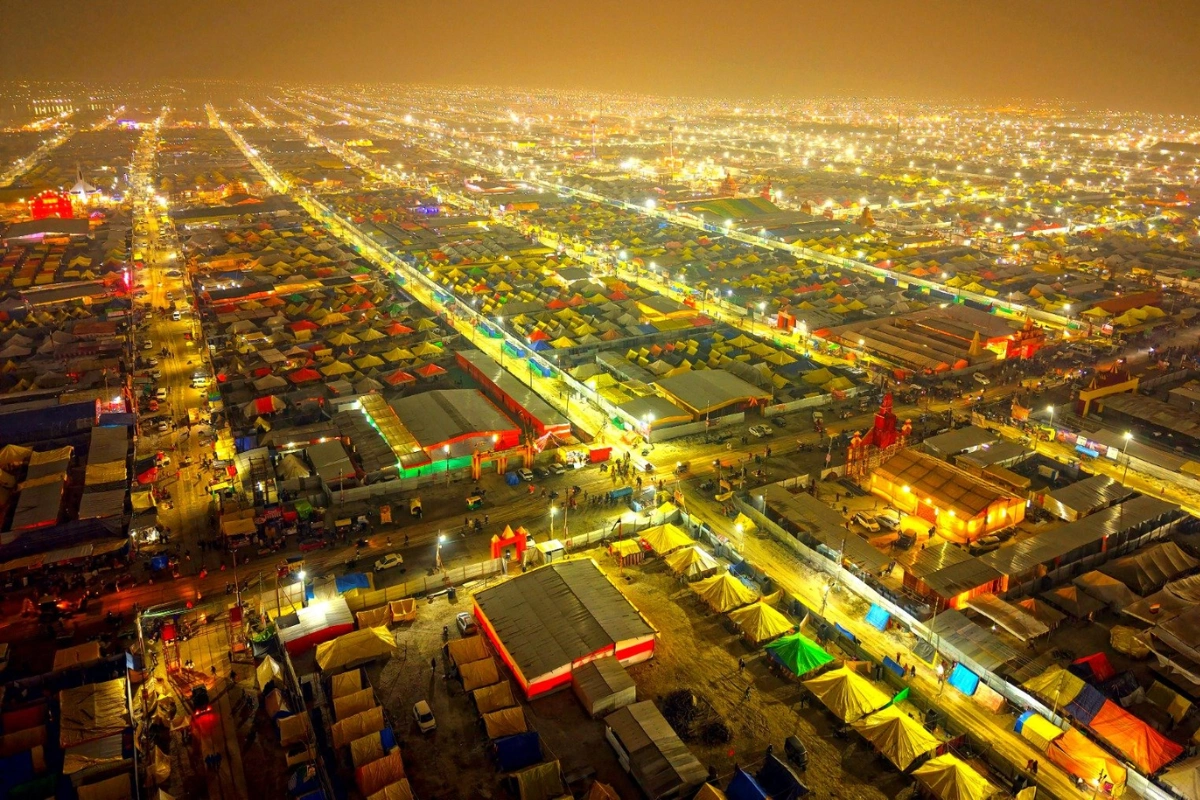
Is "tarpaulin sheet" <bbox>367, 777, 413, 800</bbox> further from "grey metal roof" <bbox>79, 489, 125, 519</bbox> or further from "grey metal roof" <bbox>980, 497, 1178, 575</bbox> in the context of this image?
"grey metal roof" <bbox>980, 497, 1178, 575</bbox>

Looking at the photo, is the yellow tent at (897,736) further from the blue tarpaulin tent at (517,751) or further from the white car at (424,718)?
the white car at (424,718)

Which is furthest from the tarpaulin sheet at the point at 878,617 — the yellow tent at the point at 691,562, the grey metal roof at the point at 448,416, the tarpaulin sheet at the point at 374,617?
the grey metal roof at the point at 448,416

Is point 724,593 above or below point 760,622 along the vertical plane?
below

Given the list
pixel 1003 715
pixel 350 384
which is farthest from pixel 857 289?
pixel 1003 715

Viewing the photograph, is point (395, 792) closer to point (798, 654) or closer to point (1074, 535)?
point (798, 654)

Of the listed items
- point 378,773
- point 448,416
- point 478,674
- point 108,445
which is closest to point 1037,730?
point 478,674

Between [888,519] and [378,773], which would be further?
[888,519]
